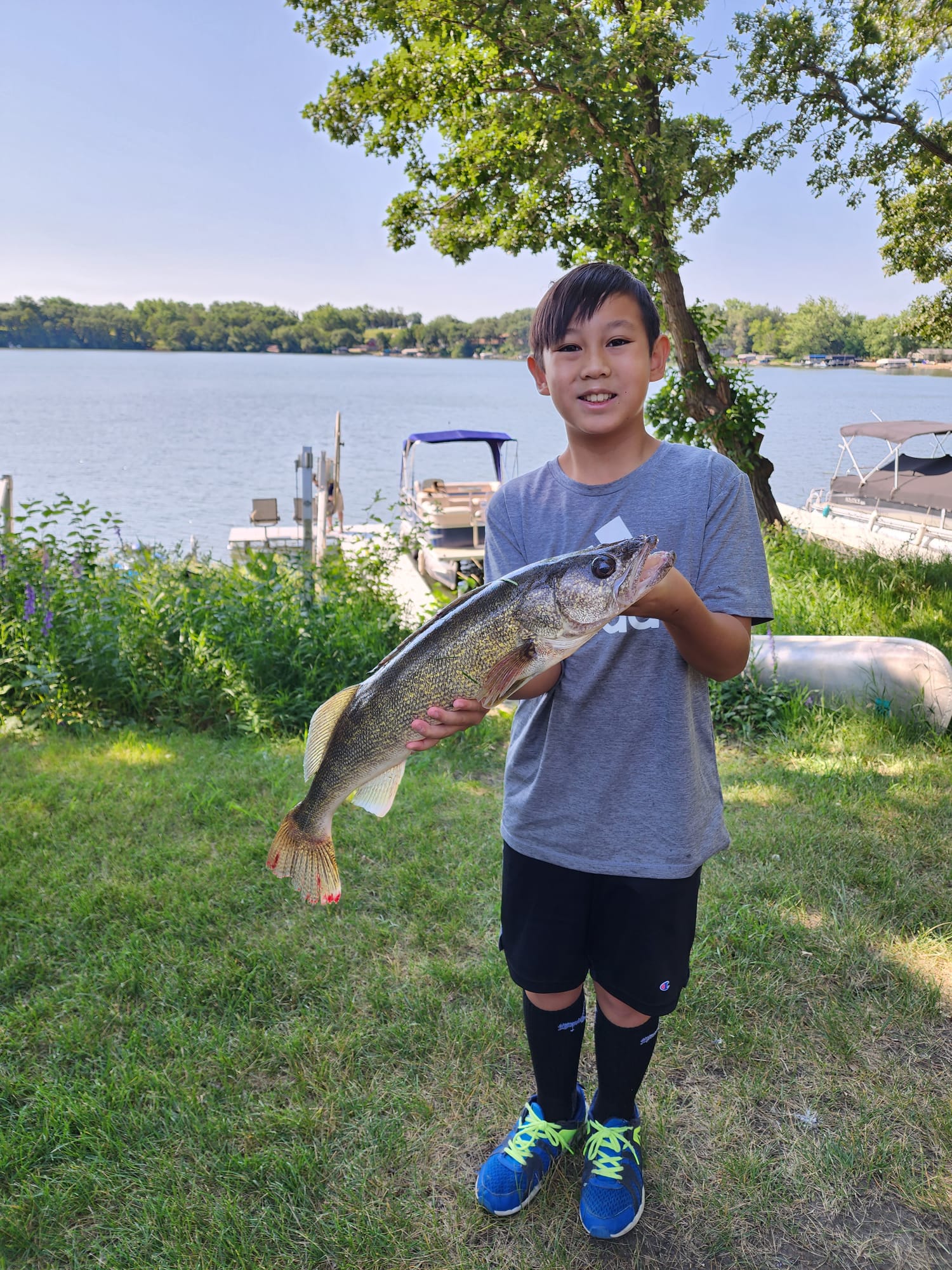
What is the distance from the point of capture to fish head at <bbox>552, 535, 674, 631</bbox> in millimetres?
1493

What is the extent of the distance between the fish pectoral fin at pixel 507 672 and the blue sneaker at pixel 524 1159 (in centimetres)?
132

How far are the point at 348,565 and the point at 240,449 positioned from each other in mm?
41339

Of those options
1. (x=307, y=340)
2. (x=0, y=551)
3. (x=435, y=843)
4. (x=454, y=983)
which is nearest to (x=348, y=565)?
(x=0, y=551)

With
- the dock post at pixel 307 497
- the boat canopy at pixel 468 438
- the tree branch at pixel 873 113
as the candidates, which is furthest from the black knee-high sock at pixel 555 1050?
the boat canopy at pixel 468 438

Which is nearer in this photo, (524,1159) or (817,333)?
(524,1159)

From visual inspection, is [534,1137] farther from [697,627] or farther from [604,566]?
[604,566]

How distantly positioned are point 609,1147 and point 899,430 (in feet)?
57.1

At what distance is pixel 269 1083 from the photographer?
2.56m

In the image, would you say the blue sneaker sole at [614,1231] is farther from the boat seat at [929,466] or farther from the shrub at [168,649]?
the boat seat at [929,466]

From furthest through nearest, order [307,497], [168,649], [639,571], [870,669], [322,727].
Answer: [307,497] < [168,649] < [870,669] < [322,727] < [639,571]

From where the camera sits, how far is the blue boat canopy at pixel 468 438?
1513cm

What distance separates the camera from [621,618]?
1896mm

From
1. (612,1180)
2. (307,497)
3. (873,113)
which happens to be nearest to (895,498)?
(873,113)

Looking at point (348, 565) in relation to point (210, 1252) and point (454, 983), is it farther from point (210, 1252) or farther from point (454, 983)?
point (210, 1252)
